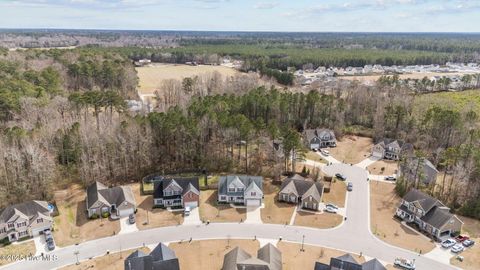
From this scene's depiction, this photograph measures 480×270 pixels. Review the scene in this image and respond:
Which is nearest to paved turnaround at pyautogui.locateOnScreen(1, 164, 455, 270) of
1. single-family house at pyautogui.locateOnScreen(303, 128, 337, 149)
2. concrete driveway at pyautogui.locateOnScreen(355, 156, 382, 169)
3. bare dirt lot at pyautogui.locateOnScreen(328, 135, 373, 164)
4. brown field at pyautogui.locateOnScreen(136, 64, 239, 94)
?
concrete driveway at pyautogui.locateOnScreen(355, 156, 382, 169)

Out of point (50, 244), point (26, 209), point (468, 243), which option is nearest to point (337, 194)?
point (468, 243)

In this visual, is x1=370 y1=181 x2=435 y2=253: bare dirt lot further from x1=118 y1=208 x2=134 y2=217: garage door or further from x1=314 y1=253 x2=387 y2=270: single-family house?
x1=118 y1=208 x2=134 y2=217: garage door

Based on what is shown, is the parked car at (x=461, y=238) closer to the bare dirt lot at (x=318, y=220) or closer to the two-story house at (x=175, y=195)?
the bare dirt lot at (x=318, y=220)

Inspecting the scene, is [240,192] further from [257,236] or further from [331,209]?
[331,209]

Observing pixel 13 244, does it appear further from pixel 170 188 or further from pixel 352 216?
pixel 352 216

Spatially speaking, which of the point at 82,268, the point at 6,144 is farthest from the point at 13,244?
the point at 6,144

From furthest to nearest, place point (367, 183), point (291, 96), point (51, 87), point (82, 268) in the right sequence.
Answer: point (51, 87), point (291, 96), point (367, 183), point (82, 268)
